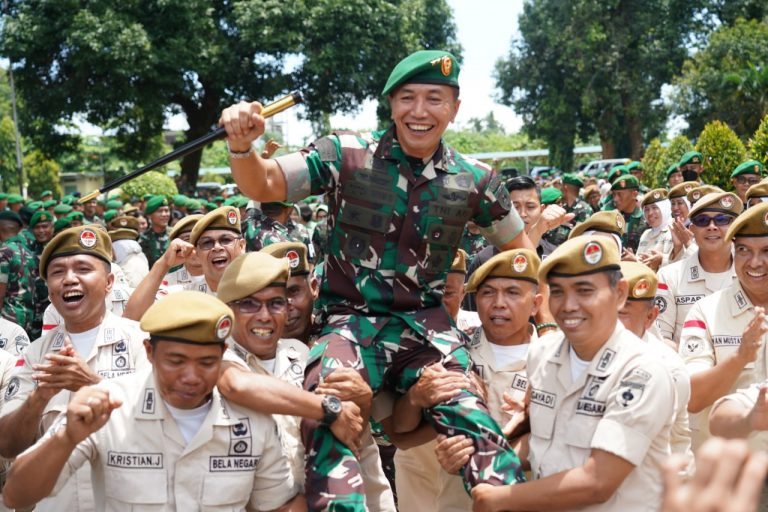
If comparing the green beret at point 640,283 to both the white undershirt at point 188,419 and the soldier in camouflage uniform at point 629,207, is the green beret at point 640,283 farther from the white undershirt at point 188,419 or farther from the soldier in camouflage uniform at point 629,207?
the soldier in camouflage uniform at point 629,207

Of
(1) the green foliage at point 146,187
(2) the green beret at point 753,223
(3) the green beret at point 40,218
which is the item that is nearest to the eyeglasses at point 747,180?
(2) the green beret at point 753,223

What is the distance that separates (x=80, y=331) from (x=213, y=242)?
5.31 feet

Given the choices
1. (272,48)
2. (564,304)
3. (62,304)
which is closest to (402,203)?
(564,304)

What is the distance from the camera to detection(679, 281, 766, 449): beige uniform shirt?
4.43 meters

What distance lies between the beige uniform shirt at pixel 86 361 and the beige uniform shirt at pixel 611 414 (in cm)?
186

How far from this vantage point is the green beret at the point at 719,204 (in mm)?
6066

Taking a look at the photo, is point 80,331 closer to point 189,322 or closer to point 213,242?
point 189,322

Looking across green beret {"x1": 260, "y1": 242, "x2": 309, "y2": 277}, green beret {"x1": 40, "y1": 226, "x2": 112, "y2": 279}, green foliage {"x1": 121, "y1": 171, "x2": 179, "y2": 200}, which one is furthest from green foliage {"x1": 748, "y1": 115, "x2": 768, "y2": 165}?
green foliage {"x1": 121, "y1": 171, "x2": 179, "y2": 200}

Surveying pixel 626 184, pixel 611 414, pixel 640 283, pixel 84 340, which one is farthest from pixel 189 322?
pixel 626 184

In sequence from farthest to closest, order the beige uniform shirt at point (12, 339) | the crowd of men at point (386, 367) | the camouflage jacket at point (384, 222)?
the beige uniform shirt at point (12, 339) < the camouflage jacket at point (384, 222) < the crowd of men at point (386, 367)

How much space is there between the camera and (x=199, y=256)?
229 inches

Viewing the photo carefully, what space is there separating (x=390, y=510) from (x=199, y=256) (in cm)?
232

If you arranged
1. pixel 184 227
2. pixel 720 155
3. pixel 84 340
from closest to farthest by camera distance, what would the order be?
1. pixel 84 340
2. pixel 184 227
3. pixel 720 155

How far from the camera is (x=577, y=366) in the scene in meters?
3.46
